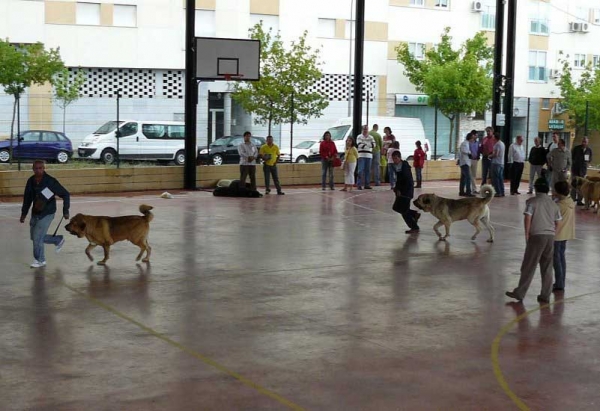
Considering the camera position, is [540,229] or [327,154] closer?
[540,229]

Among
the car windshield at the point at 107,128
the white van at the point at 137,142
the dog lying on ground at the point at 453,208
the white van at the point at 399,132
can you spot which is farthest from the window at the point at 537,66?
the dog lying on ground at the point at 453,208

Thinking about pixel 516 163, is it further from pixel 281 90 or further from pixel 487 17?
pixel 487 17

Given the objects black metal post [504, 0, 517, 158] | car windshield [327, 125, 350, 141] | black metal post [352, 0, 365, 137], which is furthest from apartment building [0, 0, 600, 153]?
black metal post [352, 0, 365, 137]

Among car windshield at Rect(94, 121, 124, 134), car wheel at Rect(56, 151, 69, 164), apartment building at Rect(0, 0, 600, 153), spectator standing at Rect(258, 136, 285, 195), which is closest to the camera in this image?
spectator standing at Rect(258, 136, 285, 195)

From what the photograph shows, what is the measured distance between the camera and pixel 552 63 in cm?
5553

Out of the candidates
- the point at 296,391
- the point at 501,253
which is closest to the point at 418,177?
the point at 501,253

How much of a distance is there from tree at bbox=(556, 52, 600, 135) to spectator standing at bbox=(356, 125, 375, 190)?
885 inches

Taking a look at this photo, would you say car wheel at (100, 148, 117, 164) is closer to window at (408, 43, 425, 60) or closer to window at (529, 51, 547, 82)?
window at (408, 43, 425, 60)

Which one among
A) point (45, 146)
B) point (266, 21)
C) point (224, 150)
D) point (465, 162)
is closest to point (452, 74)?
point (266, 21)

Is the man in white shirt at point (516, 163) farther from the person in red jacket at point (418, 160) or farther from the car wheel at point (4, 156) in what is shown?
the car wheel at point (4, 156)

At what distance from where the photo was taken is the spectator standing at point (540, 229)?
39.2 feet

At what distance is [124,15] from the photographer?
43906 millimetres

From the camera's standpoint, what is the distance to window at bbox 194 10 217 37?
45.2 meters

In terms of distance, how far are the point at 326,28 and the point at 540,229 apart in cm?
3804
